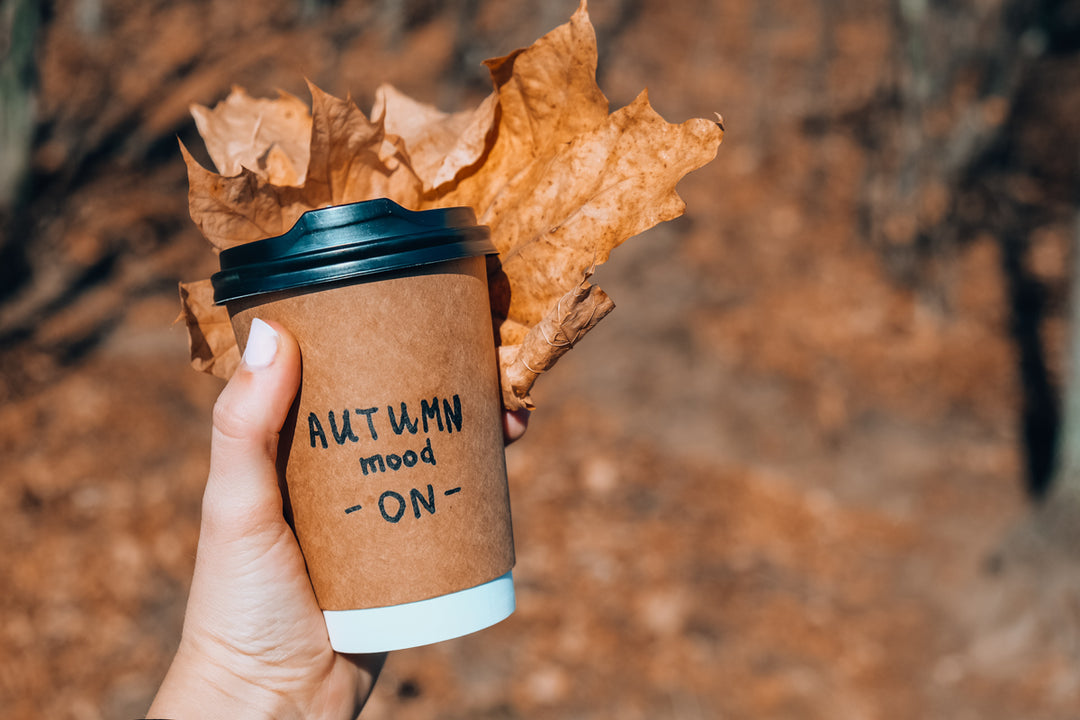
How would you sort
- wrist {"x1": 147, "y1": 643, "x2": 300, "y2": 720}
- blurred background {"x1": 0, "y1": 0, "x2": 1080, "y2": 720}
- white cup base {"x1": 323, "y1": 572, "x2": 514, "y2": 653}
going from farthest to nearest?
1. blurred background {"x1": 0, "y1": 0, "x2": 1080, "y2": 720}
2. wrist {"x1": 147, "y1": 643, "x2": 300, "y2": 720}
3. white cup base {"x1": 323, "y1": 572, "x2": 514, "y2": 653}

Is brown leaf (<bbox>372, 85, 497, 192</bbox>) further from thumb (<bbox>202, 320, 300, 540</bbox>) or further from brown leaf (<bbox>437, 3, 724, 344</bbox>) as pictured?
thumb (<bbox>202, 320, 300, 540</bbox>)

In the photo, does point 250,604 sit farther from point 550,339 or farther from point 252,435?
point 550,339

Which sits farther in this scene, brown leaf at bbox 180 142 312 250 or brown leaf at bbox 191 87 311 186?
brown leaf at bbox 191 87 311 186

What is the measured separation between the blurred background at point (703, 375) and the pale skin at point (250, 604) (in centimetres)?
212

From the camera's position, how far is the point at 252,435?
4.30ft

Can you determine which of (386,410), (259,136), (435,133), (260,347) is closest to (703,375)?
(435,133)

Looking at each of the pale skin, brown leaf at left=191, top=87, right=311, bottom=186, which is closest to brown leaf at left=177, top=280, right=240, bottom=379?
the pale skin

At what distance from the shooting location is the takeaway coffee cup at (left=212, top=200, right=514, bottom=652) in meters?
1.25

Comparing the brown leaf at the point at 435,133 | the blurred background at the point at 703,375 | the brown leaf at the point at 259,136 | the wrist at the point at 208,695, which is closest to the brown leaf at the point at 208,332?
the brown leaf at the point at 259,136

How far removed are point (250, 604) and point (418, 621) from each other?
0.33m

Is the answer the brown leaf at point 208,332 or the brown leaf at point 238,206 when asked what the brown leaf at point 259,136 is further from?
the brown leaf at point 208,332

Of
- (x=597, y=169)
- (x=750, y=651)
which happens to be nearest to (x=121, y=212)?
(x=750, y=651)

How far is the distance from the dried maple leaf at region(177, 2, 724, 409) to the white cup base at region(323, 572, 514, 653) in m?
0.35

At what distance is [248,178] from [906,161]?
658cm
